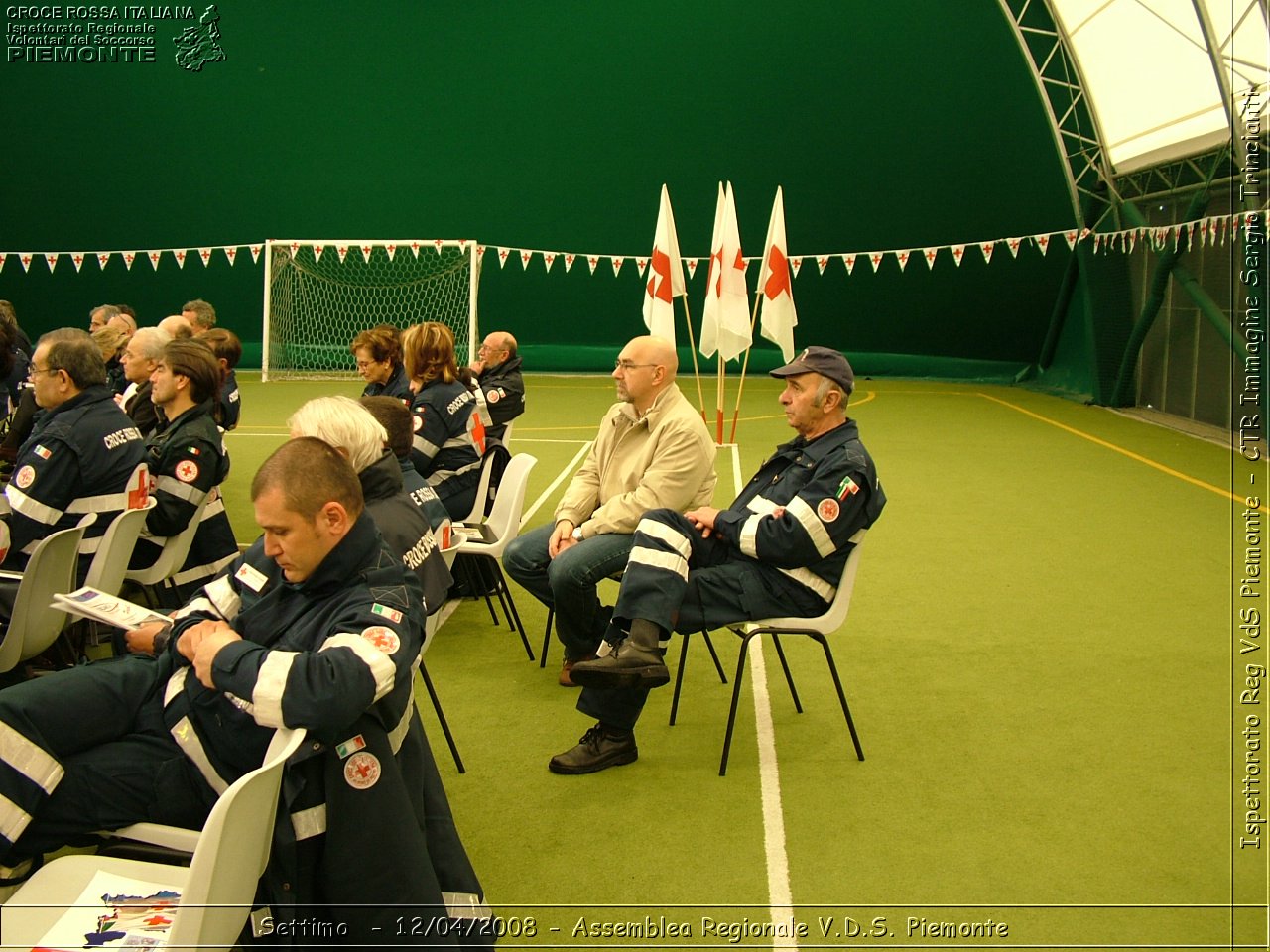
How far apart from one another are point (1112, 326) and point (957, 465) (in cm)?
603

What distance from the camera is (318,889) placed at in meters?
2.22

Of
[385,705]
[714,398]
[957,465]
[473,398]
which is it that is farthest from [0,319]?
[714,398]

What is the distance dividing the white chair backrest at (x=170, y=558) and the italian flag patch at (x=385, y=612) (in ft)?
7.76

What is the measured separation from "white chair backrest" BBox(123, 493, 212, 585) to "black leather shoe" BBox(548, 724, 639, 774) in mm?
1704

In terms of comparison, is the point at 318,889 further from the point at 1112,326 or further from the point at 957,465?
the point at 1112,326

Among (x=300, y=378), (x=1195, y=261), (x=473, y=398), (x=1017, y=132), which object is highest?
(x=1017, y=132)

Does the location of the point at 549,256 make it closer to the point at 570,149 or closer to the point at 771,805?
the point at 570,149

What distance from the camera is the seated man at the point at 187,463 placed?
→ 4320 mm

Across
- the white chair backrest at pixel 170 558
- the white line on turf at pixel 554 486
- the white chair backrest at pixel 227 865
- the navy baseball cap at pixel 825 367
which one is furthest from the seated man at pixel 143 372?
the white chair backrest at pixel 227 865

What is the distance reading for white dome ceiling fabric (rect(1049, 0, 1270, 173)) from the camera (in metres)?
10.1

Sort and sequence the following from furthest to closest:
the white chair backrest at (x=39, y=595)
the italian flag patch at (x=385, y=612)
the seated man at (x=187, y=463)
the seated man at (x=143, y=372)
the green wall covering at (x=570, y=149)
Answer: the green wall covering at (x=570, y=149)
the seated man at (x=143, y=372)
the seated man at (x=187, y=463)
the white chair backrest at (x=39, y=595)
the italian flag patch at (x=385, y=612)

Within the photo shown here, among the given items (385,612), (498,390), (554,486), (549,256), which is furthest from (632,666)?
(549,256)

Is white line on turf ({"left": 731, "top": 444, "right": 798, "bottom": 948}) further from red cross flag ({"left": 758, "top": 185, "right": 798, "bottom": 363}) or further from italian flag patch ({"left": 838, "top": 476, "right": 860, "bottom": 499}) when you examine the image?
red cross flag ({"left": 758, "top": 185, "right": 798, "bottom": 363})

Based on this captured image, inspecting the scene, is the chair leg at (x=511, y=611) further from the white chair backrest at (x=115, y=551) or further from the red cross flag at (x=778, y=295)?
the red cross flag at (x=778, y=295)
